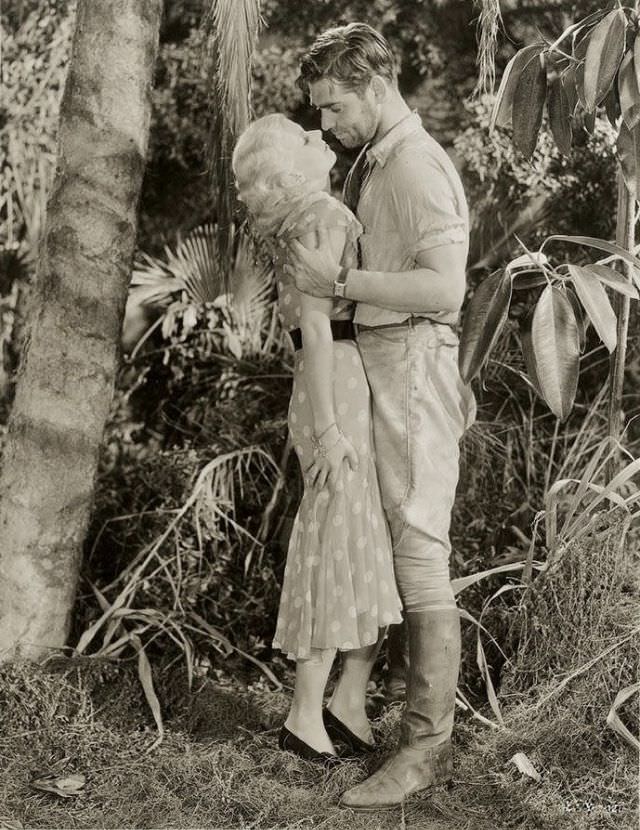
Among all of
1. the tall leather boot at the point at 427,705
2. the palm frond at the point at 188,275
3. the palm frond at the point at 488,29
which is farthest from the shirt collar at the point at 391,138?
the palm frond at the point at 188,275

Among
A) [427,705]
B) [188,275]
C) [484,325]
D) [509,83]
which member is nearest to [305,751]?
[427,705]

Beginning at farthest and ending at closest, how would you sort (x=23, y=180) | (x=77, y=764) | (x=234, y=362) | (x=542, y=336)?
(x=23, y=180) → (x=234, y=362) → (x=77, y=764) → (x=542, y=336)

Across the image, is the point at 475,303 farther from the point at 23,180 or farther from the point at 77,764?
the point at 23,180

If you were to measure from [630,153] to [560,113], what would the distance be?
0.95 feet

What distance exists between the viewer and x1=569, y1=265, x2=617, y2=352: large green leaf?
289cm

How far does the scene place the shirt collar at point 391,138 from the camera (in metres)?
3.10

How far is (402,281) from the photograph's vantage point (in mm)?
2975


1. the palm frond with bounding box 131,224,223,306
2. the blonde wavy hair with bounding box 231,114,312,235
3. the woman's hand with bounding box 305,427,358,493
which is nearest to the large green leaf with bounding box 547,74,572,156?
the blonde wavy hair with bounding box 231,114,312,235

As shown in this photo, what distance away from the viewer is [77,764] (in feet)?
10.7

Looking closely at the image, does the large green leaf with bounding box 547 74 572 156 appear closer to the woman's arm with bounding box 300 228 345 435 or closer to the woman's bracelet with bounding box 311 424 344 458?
the woman's arm with bounding box 300 228 345 435

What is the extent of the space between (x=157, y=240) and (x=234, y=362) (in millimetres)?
910

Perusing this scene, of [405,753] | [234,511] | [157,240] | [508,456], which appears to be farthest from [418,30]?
[405,753]

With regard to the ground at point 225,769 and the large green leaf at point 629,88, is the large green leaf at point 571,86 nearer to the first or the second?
the large green leaf at point 629,88

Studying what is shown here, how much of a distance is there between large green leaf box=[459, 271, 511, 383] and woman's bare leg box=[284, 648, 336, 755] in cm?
92
